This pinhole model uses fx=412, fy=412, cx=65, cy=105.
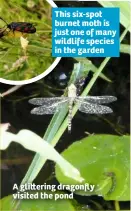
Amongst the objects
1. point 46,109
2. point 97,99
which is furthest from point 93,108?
point 46,109

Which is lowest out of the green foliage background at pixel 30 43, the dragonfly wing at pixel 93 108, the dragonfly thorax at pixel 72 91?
the dragonfly wing at pixel 93 108

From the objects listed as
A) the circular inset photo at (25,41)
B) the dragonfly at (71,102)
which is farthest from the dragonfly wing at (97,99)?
the circular inset photo at (25,41)

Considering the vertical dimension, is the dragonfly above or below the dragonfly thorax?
below

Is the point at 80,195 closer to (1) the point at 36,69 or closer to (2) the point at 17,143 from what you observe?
(2) the point at 17,143

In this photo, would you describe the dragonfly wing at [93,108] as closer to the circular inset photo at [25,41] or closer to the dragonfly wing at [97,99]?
the dragonfly wing at [97,99]

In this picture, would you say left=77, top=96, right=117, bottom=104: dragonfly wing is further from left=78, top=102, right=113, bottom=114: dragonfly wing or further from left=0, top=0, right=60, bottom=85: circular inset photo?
left=0, top=0, right=60, bottom=85: circular inset photo

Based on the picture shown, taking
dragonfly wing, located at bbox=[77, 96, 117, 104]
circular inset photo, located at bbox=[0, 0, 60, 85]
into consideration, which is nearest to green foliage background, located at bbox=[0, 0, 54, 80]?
circular inset photo, located at bbox=[0, 0, 60, 85]
